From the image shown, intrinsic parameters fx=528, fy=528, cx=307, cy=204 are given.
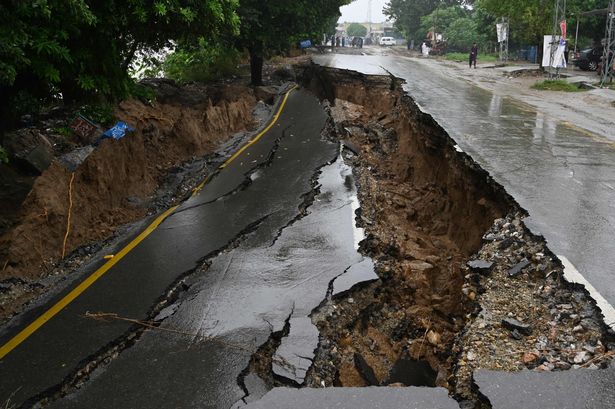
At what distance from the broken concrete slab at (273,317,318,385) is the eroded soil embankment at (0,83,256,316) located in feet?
9.95

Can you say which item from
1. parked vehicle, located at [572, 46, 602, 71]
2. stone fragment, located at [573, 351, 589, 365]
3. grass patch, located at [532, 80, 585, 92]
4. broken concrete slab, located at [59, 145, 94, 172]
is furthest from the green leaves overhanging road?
parked vehicle, located at [572, 46, 602, 71]

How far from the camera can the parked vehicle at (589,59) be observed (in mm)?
33531

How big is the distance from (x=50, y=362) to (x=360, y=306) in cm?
293

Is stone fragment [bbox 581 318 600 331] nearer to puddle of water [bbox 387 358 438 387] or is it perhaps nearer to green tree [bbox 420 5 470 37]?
puddle of water [bbox 387 358 438 387]

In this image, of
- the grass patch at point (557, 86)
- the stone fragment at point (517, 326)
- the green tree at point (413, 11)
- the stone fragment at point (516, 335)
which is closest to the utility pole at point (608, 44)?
the grass patch at point (557, 86)

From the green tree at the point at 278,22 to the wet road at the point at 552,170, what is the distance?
538cm

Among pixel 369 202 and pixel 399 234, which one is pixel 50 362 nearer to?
pixel 399 234

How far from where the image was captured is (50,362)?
14.5 feet

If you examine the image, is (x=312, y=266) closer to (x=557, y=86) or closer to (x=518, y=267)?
(x=518, y=267)

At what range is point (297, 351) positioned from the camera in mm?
4449

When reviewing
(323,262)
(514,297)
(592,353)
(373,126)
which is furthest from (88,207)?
(373,126)

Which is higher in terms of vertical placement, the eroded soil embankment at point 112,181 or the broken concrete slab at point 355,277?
the eroded soil embankment at point 112,181

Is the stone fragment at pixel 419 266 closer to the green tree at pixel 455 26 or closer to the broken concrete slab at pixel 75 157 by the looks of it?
the broken concrete slab at pixel 75 157

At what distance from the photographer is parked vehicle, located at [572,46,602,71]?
3353cm
